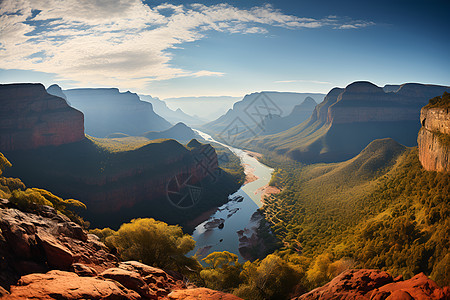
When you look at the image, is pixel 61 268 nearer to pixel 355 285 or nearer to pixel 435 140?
pixel 355 285

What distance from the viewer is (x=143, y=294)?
16.3 metres

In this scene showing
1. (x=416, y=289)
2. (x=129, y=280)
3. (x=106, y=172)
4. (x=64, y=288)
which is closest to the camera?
(x=64, y=288)

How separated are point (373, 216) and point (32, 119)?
80.4 meters

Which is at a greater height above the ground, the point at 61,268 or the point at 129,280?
the point at 61,268

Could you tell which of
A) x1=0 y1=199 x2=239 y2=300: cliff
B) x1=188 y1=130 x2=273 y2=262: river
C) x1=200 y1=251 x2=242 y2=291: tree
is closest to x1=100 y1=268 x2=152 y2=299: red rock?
x1=0 y1=199 x2=239 y2=300: cliff

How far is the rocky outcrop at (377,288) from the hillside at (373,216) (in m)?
3.14

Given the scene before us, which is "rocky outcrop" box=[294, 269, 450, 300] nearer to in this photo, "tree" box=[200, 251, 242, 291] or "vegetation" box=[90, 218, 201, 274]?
"tree" box=[200, 251, 242, 291]

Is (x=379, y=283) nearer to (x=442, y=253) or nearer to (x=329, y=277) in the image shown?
(x=442, y=253)

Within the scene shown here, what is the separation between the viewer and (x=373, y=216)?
131 feet

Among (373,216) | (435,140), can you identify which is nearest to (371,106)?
(373,216)

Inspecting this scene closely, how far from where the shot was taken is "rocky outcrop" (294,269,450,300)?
46.6 feet

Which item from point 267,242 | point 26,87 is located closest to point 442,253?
point 267,242

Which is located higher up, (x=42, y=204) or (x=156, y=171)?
(x=42, y=204)

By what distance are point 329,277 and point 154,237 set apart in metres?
22.4
